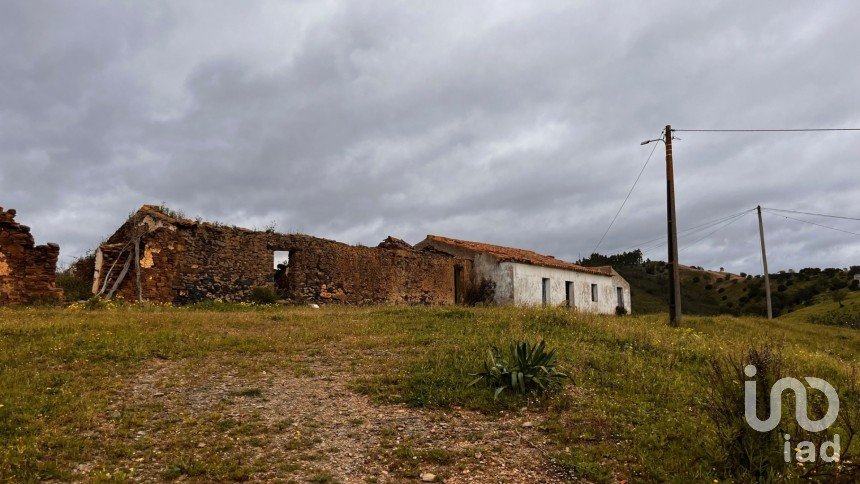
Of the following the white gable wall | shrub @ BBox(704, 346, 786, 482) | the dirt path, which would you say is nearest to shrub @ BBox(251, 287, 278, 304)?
the white gable wall

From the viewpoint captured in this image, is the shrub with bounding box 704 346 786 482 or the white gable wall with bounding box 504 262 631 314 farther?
the white gable wall with bounding box 504 262 631 314

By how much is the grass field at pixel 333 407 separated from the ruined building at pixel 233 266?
15.2 ft

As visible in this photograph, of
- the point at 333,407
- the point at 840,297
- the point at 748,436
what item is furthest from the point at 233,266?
the point at 840,297

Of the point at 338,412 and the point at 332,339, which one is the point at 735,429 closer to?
the point at 338,412

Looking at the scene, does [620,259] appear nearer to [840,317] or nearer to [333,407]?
[840,317]

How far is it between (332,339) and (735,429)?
299 inches

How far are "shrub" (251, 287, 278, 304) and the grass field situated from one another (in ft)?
19.3

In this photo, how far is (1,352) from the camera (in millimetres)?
8133

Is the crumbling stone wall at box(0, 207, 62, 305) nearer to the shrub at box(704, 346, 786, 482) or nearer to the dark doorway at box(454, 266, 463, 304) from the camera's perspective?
the dark doorway at box(454, 266, 463, 304)

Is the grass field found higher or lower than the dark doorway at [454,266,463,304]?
lower

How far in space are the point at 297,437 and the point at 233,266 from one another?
12.5 metres

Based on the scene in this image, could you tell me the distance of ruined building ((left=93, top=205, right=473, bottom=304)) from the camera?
623 inches

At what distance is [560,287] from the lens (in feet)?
87.7

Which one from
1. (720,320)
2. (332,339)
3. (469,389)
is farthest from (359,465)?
(720,320)
